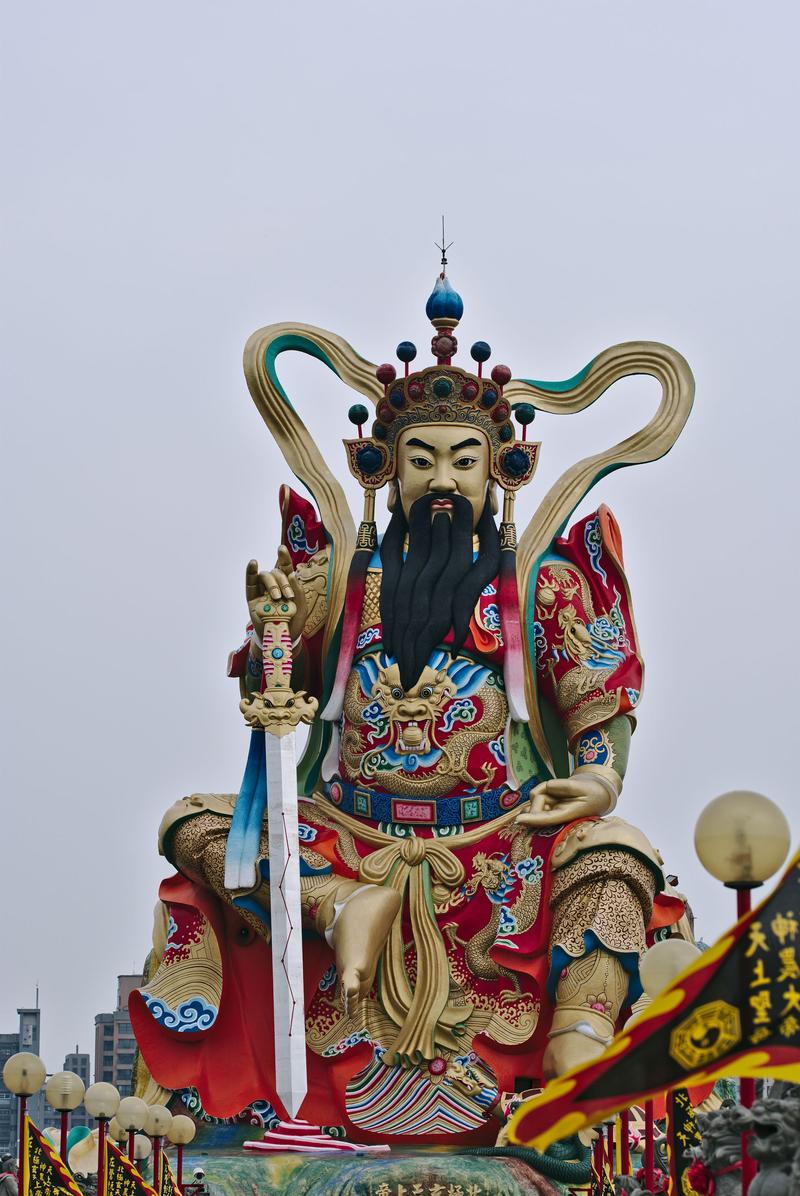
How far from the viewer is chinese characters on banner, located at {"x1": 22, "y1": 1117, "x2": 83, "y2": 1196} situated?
9.48 m

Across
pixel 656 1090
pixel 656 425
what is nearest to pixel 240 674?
pixel 656 425

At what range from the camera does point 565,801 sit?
1284 centimetres

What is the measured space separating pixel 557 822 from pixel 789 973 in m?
7.50

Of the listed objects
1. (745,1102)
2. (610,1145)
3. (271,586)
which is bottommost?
(745,1102)

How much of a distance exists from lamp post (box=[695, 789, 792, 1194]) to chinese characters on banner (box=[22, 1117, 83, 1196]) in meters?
4.72

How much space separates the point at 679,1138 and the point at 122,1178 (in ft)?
12.2

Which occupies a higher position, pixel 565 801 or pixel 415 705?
pixel 415 705

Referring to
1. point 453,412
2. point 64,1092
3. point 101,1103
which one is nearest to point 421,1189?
point 101,1103

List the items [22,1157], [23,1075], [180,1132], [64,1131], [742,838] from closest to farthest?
[742,838]
[23,1075]
[22,1157]
[64,1131]
[180,1132]

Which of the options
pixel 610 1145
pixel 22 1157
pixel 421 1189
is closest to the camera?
pixel 22 1157

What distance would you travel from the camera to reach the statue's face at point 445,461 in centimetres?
1326

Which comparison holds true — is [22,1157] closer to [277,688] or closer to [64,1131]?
[64,1131]

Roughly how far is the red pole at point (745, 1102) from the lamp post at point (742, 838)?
104 mm

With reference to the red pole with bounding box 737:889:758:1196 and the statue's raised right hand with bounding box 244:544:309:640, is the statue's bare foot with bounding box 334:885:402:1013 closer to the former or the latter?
the statue's raised right hand with bounding box 244:544:309:640
